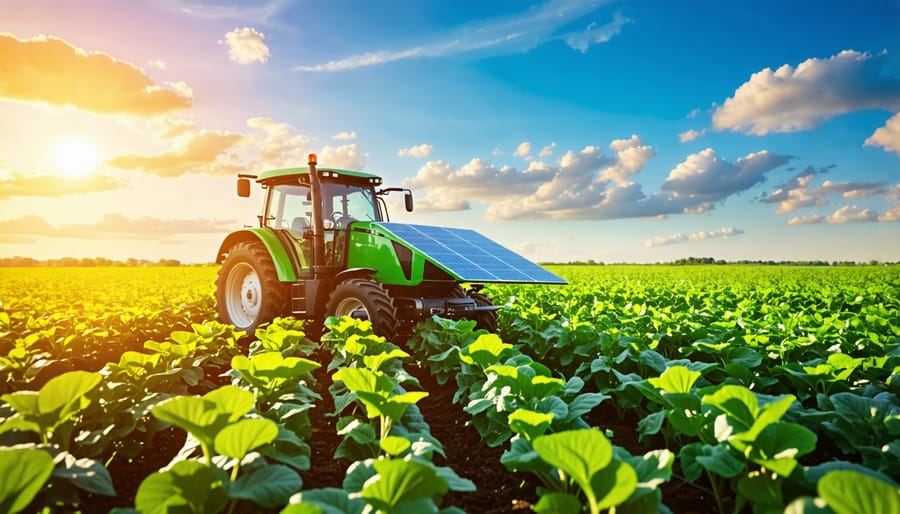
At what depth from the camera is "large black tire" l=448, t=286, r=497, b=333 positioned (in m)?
7.23

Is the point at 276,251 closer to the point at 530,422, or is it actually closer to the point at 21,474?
the point at 530,422

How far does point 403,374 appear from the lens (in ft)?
12.1

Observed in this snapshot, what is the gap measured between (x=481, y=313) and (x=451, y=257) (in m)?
0.93

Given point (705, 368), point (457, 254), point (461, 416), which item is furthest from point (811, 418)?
point (457, 254)

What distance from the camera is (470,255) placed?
7.18 m

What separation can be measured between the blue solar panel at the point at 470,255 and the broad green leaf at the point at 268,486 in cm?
411

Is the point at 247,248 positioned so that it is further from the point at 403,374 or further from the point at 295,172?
the point at 403,374

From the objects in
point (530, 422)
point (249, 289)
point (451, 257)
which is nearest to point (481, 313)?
point (451, 257)

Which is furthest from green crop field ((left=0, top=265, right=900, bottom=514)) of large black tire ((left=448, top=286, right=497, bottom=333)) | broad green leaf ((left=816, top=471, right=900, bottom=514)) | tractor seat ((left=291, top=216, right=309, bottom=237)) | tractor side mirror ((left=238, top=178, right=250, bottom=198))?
tractor side mirror ((left=238, top=178, right=250, bottom=198))

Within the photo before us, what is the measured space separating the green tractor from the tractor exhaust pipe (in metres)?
0.01

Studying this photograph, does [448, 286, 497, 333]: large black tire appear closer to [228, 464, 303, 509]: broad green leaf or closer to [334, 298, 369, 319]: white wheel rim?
[334, 298, 369, 319]: white wheel rim

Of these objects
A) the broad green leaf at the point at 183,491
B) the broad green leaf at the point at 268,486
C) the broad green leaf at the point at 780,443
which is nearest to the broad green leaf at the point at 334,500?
the broad green leaf at the point at 268,486

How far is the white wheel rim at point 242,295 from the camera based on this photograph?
28.1 ft

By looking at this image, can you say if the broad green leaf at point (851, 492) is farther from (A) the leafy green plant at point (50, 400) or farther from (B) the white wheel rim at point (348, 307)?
(B) the white wheel rim at point (348, 307)
